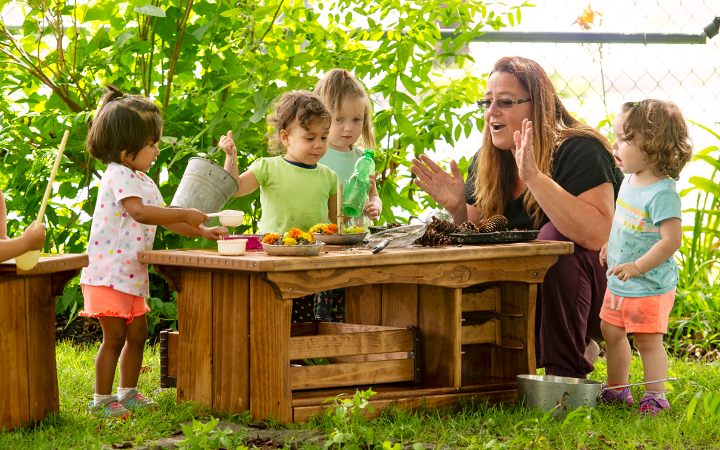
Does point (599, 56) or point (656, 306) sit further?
point (599, 56)

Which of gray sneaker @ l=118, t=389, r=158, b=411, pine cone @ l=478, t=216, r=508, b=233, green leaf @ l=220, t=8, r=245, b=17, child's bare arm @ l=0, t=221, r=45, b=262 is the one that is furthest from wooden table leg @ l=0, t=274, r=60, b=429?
pine cone @ l=478, t=216, r=508, b=233

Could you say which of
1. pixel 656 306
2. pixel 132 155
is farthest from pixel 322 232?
pixel 656 306

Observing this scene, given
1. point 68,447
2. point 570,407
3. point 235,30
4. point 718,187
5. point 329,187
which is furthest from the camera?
point 718,187

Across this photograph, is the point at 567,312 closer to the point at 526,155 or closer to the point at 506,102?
the point at 526,155

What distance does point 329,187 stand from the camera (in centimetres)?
318

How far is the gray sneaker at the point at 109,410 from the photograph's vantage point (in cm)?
242

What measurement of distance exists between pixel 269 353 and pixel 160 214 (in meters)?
0.61

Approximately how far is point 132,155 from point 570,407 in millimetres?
1707

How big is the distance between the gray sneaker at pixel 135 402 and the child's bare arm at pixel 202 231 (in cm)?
59

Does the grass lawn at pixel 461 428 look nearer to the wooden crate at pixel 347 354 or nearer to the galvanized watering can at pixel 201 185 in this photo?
the wooden crate at pixel 347 354

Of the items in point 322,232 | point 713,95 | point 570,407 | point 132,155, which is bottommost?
point 570,407

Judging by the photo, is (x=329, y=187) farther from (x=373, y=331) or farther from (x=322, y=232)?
(x=373, y=331)

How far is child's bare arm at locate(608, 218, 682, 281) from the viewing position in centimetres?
257

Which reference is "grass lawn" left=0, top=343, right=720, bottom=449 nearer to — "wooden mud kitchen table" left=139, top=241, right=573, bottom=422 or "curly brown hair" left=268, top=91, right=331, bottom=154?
"wooden mud kitchen table" left=139, top=241, right=573, bottom=422
